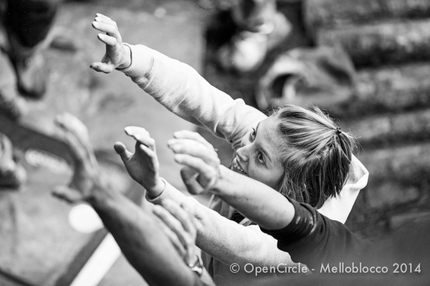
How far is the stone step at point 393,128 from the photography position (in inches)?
79.8

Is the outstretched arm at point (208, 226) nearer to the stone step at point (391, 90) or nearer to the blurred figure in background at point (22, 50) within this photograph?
the blurred figure in background at point (22, 50)

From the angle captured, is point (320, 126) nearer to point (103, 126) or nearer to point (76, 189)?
point (76, 189)

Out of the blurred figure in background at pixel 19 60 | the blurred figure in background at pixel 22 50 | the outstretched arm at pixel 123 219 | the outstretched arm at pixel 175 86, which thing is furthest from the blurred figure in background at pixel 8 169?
the outstretched arm at pixel 123 219

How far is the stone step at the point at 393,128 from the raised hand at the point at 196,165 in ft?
4.98

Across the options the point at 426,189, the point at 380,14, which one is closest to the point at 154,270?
the point at 426,189

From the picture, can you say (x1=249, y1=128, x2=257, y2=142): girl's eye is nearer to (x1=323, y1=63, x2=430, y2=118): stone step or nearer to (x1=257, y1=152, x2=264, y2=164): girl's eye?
(x1=257, y1=152, x2=264, y2=164): girl's eye

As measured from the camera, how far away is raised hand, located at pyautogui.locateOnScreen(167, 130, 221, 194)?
22.6 inches

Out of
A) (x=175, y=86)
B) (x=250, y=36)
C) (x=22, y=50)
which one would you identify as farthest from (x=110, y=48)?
(x=250, y=36)

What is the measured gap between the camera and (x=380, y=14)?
7.18ft

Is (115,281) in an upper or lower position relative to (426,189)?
lower

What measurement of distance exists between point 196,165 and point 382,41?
5.68 feet

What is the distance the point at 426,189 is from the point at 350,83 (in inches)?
18.7

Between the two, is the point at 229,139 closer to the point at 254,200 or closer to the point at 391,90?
the point at 254,200

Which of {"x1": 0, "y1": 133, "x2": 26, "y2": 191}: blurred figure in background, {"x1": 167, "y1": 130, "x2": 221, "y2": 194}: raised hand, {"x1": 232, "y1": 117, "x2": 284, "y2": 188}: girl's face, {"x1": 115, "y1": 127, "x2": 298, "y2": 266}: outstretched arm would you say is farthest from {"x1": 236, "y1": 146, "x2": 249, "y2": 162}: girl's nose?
{"x1": 0, "y1": 133, "x2": 26, "y2": 191}: blurred figure in background
